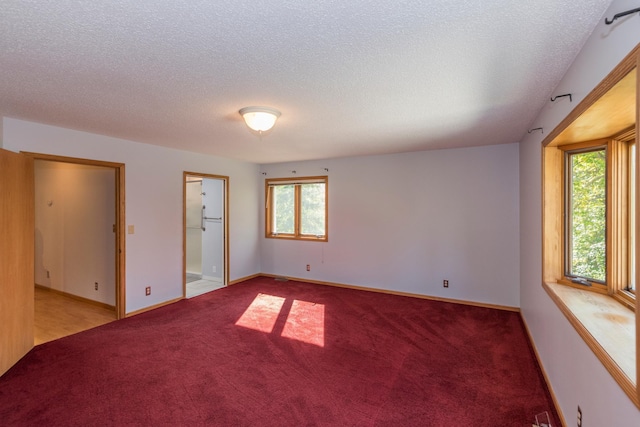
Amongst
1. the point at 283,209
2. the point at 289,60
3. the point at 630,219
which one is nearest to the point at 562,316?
the point at 630,219

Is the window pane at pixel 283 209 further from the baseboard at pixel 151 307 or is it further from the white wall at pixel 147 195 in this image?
the baseboard at pixel 151 307

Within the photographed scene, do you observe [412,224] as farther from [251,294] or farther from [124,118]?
[124,118]

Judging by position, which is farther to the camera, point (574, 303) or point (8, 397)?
point (8, 397)

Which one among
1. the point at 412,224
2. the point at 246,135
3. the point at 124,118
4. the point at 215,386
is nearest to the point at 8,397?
the point at 215,386

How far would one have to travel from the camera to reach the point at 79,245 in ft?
15.4

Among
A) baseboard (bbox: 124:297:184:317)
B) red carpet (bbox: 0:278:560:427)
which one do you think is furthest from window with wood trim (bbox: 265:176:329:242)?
baseboard (bbox: 124:297:184:317)

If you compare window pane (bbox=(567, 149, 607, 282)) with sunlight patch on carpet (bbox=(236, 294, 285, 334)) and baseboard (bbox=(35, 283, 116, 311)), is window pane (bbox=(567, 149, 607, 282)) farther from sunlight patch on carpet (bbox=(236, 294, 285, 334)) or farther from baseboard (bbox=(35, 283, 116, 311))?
baseboard (bbox=(35, 283, 116, 311))

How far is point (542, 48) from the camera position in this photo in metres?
1.72

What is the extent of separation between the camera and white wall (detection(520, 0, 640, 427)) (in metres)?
1.27

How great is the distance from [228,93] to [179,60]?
535 millimetres

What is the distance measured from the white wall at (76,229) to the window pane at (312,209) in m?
3.02

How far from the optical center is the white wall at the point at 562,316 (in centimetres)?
127

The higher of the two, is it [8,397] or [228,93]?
[228,93]

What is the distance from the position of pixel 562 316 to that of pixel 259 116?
269 cm
